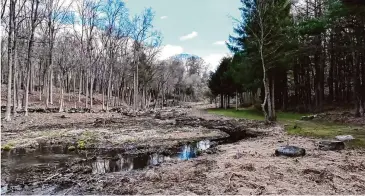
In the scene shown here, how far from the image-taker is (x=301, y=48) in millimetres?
29438

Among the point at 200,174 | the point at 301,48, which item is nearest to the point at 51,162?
the point at 200,174

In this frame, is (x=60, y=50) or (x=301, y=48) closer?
(x=301, y=48)

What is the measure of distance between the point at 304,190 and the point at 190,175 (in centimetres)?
265

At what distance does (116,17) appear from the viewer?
39438mm

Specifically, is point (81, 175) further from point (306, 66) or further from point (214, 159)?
point (306, 66)

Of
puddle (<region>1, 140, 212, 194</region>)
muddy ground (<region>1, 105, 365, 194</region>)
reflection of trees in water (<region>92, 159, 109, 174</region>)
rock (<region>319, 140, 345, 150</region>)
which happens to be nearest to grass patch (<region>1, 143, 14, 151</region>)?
muddy ground (<region>1, 105, 365, 194</region>)

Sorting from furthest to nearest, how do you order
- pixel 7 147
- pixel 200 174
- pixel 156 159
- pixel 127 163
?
pixel 7 147 < pixel 156 159 < pixel 127 163 < pixel 200 174

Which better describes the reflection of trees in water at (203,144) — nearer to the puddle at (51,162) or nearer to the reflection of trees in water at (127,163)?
the puddle at (51,162)

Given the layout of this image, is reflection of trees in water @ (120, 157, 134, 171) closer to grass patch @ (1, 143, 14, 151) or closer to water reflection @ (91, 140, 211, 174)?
water reflection @ (91, 140, 211, 174)

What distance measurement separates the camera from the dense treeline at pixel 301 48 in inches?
894

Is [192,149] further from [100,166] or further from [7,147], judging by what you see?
[7,147]

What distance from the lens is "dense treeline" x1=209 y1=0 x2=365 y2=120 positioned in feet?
74.5

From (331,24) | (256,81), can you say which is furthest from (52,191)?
(256,81)

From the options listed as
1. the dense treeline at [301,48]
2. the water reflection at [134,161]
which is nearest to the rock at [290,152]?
the water reflection at [134,161]
